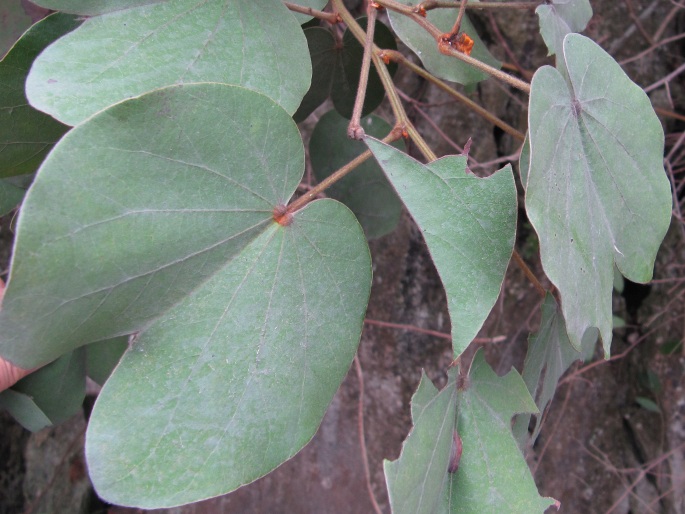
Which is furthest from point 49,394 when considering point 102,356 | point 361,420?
point 361,420

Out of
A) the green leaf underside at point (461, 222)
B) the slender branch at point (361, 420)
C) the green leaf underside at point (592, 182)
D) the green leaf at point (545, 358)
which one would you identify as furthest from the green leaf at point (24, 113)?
the slender branch at point (361, 420)

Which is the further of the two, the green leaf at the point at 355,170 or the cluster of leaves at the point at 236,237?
the green leaf at the point at 355,170

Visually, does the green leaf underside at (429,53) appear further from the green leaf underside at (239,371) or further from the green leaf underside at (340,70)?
the green leaf underside at (239,371)

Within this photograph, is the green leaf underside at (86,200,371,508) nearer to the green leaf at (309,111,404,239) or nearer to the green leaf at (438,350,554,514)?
the green leaf at (438,350,554,514)

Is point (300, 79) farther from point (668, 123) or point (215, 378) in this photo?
point (668, 123)

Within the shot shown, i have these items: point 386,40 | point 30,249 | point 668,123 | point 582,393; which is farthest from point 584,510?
point 30,249

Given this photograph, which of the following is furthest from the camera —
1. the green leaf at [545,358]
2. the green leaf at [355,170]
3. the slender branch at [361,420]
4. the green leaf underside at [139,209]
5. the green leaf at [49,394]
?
the slender branch at [361,420]

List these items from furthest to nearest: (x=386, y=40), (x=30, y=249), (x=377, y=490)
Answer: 1. (x=377, y=490)
2. (x=386, y=40)
3. (x=30, y=249)

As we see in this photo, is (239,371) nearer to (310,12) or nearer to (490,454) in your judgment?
(490,454)
